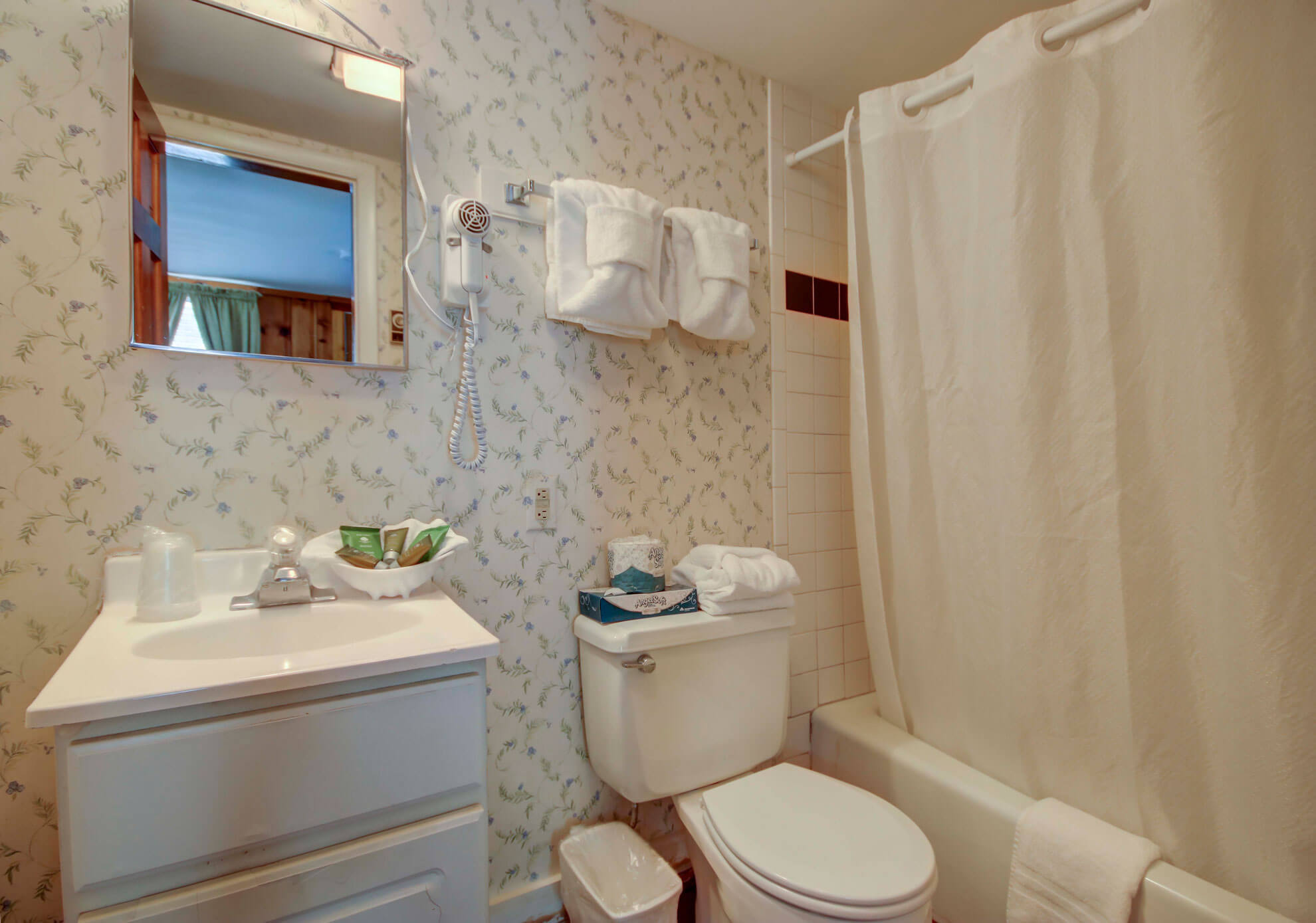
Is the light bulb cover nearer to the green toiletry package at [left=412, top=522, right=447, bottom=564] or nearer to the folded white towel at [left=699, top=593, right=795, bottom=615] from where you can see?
the green toiletry package at [left=412, top=522, right=447, bottom=564]

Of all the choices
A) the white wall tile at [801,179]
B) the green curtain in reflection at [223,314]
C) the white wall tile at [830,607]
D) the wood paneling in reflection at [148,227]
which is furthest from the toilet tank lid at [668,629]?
the white wall tile at [801,179]

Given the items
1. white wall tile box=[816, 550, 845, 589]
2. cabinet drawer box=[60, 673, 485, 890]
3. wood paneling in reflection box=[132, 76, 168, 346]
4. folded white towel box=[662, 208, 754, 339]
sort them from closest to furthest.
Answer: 1. cabinet drawer box=[60, 673, 485, 890]
2. wood paneling in reflection box=[132, 76, 168, 346]
3. folded white towel box=[662, 208, 754, 339]
4. white wall tile box=[816, 550, 845, 589]

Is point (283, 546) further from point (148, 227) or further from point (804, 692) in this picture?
point (804, 692)

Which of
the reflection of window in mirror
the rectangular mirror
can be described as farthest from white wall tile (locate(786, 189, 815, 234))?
the reflection of window in mirror

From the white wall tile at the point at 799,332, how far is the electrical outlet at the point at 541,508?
779mm

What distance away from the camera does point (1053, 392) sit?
4.03ft

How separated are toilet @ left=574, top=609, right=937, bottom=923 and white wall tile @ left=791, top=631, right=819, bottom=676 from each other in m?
0.26

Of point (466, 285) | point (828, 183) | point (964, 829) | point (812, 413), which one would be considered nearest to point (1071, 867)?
point (964, 829)

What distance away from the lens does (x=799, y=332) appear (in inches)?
71.9

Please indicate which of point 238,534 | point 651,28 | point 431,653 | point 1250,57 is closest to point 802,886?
point 431,653

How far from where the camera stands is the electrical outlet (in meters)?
1.40

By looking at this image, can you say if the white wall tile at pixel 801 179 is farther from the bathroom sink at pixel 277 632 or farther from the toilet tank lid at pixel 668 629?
the bathroom sink at pixel 277 632

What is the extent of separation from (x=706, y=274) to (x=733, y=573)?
27.9 inches

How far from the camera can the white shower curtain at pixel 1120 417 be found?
0.98 m
